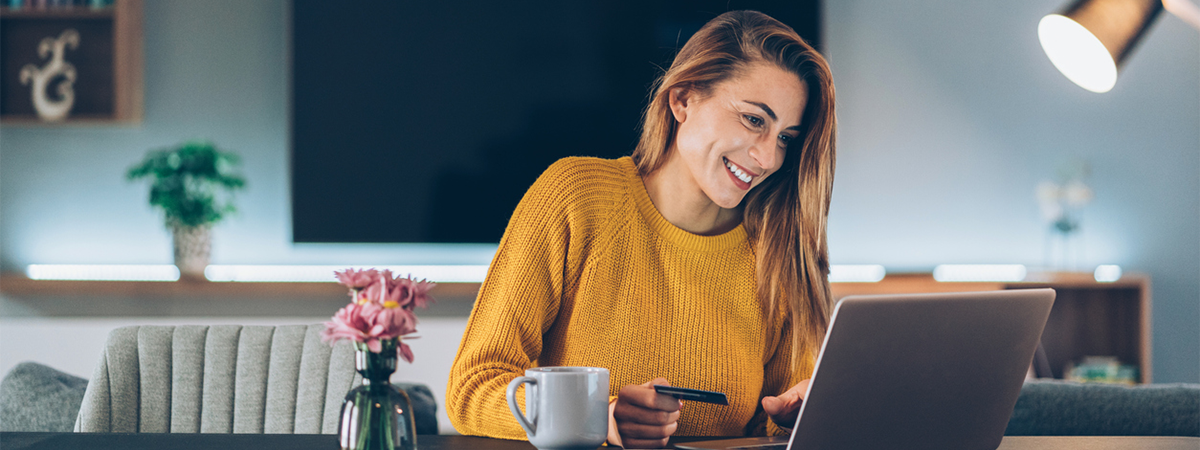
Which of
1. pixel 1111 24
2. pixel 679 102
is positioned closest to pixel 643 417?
pixel 679 102

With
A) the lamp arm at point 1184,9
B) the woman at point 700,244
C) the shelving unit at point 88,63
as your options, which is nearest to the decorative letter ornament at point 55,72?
the shelving unit at point 88,63

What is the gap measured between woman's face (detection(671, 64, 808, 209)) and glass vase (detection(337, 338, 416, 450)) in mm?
601

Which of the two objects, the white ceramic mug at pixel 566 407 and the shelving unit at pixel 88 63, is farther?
the shelving unit at pixel 88 63

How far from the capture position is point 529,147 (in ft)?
9.95

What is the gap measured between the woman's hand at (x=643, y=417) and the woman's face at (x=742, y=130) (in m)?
0.41

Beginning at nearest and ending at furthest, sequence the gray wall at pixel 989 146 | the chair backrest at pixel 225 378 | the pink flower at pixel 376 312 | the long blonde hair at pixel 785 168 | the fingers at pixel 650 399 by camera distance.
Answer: the pink flower at pixel 376 312 < the fingers at pixel 650 399 < the long blonde hair at pixel 785 168 < the chair backrest at pixel 225 378 < the gray wall at pixel 989 146

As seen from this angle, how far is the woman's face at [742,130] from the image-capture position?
3.83 ft

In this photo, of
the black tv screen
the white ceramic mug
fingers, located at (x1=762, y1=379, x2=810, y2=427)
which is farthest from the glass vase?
the black tv screen

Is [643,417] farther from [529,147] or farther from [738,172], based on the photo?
[529,147]

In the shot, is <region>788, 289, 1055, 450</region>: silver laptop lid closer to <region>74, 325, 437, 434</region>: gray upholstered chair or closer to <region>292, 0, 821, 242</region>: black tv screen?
<region>74, 325, 437, 434</region>: gray upholstered chair

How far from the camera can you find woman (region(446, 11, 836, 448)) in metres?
1.12

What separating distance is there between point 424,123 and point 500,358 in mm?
2136

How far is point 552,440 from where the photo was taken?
2.53 feet

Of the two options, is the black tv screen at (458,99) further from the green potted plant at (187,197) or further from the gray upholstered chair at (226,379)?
the gray upholstered chair at (226,379)
